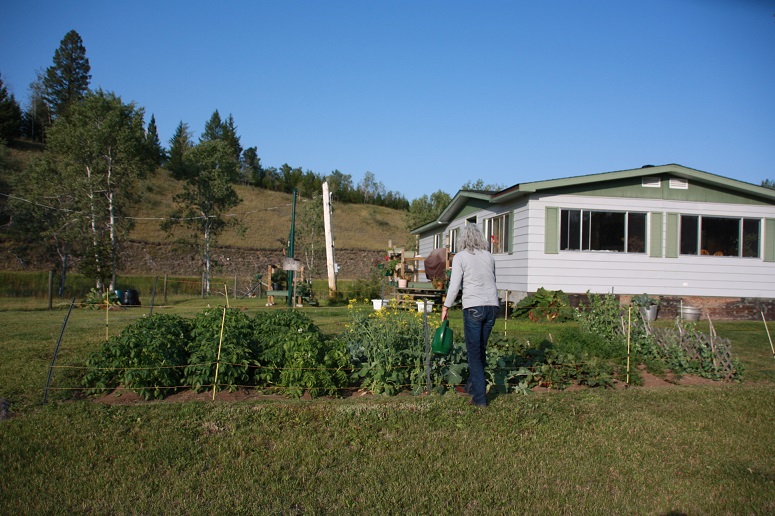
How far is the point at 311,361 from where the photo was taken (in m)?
5.64

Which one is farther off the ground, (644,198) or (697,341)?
(644,198)

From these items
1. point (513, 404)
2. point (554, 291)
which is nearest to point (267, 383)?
point (513, 404)

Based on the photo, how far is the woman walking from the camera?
5.18 m

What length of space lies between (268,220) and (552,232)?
39168 millimetres

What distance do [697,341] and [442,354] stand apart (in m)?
3.57

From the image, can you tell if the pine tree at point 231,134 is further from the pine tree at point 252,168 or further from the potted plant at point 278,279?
the potted plant at point 278,279

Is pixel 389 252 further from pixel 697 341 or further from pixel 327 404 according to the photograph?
pixel 327 404

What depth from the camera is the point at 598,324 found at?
821cm

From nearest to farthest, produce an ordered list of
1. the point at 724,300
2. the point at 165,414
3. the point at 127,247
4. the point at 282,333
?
the point at 165,414
the point at 282,333
the point at 724,300
the point at 127,247

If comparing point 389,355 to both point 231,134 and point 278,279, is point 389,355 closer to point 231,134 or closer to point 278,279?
point 278,279

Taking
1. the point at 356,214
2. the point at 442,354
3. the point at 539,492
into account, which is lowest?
the point at 539,492

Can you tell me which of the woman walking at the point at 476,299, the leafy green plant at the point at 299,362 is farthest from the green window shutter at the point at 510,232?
the woman walking at the point at 476,299

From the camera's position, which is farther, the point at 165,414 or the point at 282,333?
the point at 282,333

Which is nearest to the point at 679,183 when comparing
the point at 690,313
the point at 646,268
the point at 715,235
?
the point at 715,235
